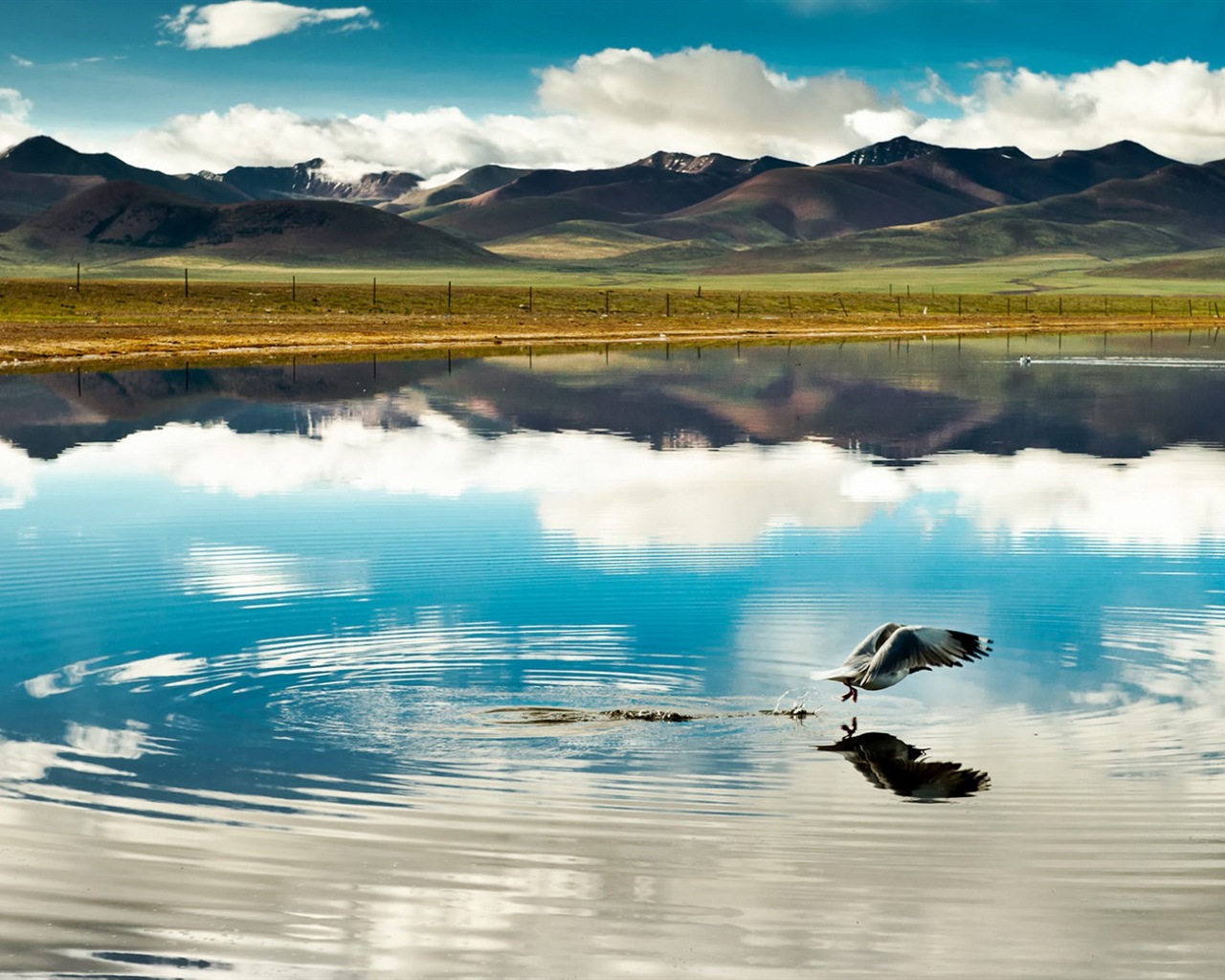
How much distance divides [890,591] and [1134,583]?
3040mm

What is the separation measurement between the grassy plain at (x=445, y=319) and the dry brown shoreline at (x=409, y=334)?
16cm

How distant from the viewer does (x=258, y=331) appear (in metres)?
92.6

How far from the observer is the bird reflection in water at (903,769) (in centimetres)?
1252

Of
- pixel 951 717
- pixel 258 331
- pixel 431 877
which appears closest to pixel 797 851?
pixel 431 877

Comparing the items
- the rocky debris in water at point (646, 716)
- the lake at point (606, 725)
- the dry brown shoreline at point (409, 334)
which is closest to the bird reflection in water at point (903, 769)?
the lake at point (606, 725)

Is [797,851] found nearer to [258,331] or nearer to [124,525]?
[124,525]

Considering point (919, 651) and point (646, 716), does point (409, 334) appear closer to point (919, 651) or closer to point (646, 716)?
point (646, 716)

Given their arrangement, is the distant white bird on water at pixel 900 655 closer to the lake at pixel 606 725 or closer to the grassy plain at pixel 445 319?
the lake at pixel 606 725

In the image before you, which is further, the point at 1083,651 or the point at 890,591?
the point at 890,591

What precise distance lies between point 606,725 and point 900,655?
2522mm

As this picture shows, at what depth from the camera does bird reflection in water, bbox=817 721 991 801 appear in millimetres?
12523

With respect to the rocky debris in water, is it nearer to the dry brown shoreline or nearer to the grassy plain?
the dry brown shoreline

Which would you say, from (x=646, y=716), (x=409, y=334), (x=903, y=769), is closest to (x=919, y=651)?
(x=903, y=769)

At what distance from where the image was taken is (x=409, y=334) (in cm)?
9288
